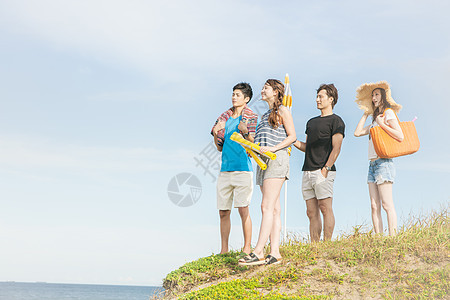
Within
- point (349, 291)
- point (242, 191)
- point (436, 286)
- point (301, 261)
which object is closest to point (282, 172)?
point (242, 191)

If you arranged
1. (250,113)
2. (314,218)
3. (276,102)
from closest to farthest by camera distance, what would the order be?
(276,102) < (250,113) < (314,218)

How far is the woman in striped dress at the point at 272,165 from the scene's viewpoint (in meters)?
6.06

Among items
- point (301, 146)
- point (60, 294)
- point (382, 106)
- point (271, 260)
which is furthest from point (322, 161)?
point (60, 294)

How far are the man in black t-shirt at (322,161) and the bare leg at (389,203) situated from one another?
853mm

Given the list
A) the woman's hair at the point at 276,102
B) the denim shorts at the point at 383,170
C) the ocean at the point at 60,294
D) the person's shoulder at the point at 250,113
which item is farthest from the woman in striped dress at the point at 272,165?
the ocean at the point at 60,294

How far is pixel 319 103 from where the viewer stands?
286 inches

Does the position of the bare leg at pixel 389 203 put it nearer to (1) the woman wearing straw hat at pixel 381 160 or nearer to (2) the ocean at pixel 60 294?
(1) the woman wearing straw hat at pixel 381 160

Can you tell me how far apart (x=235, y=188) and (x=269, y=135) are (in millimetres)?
1171

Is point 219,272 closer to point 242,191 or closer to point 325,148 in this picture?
point 242,191

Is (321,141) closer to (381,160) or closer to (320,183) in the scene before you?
(320,183)

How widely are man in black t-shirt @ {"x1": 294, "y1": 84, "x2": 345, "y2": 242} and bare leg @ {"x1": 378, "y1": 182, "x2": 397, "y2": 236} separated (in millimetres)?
853

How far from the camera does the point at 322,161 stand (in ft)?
22.8

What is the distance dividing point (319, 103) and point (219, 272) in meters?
3.39

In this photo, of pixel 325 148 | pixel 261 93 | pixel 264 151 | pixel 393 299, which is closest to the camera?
pixel 393 299
